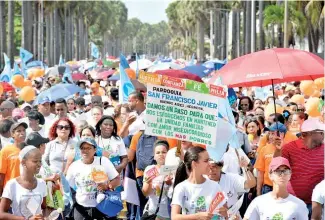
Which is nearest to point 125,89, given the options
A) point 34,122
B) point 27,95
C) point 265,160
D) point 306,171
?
point 34,122

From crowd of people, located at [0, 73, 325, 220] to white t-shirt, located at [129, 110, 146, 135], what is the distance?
0.05 ft

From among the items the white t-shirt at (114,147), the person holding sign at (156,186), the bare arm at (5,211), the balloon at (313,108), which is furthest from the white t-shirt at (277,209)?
the balloon at (313,108)

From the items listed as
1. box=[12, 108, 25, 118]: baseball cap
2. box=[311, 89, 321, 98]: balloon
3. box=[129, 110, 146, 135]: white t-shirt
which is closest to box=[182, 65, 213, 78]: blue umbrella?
box=[311, 89, 321, 98]: balloon

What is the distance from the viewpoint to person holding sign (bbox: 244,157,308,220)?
594 centimetres

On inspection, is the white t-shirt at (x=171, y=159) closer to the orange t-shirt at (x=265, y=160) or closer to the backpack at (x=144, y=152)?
the orange t-shirt at (x=265, y=160)

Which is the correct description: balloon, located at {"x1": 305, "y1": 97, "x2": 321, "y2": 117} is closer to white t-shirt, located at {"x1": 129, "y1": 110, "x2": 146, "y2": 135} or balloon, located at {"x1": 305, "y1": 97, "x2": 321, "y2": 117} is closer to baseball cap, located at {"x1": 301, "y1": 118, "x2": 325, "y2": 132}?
white t-shirt, located at {"x1": 129, "y1": 110, "x2": 146, "y2": 135}

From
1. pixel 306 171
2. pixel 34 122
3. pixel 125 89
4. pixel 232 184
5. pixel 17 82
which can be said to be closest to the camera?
pixel 232 184

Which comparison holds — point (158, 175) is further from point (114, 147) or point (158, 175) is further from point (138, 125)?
point (138, 125)

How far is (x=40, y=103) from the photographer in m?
12.5

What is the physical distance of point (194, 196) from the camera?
5.93 metres

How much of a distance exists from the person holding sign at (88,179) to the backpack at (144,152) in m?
1.21

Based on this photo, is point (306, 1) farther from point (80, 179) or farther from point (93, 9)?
point (93, 9)

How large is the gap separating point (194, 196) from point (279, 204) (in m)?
0.61

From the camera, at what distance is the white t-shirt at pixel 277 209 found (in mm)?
5930
